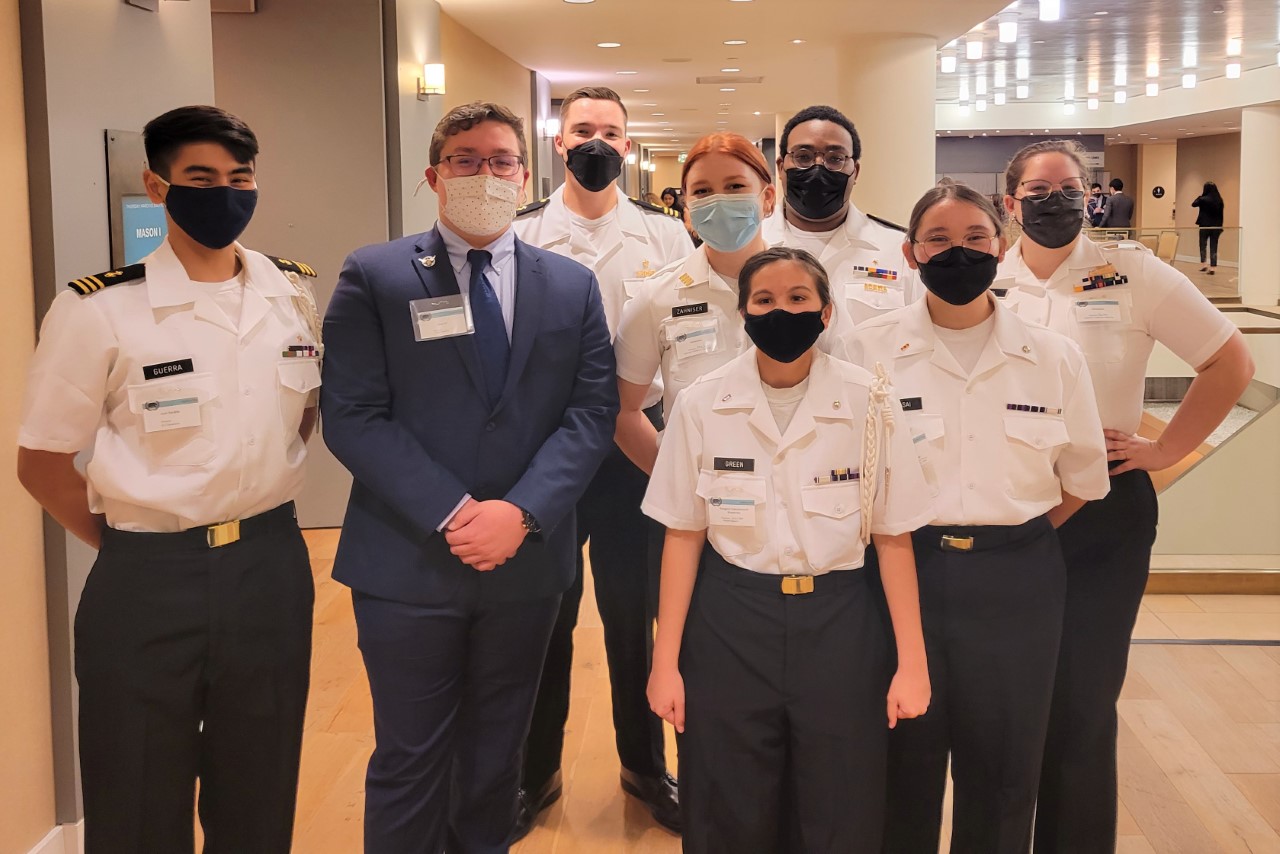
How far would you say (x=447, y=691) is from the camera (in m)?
2.49

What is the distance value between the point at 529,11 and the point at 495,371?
7.51 meters

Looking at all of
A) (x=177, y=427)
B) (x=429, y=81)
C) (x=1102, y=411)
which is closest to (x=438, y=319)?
(x=177, y=427)

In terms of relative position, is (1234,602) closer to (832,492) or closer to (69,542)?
(832,492)

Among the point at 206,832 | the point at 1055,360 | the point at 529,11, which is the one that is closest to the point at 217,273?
A: the point at 206,832

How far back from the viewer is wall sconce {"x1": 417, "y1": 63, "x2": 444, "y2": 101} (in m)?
7.48

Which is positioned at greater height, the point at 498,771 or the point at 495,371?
the point at 495,371

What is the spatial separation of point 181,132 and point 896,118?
9427mm

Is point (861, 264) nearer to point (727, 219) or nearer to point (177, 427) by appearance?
point (727, 219)

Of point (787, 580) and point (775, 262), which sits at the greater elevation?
point (775, 262)

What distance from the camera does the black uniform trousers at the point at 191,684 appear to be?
2219 millimetres

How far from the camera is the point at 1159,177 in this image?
1300 inches

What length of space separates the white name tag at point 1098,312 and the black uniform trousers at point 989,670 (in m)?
0.56

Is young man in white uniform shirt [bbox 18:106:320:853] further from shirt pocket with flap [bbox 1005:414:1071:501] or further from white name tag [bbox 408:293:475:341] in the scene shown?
shirt pocket with flap [bbox 1005:414:1071:501]

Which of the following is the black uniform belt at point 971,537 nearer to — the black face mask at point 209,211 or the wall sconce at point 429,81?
the black face mask at point 209,211
